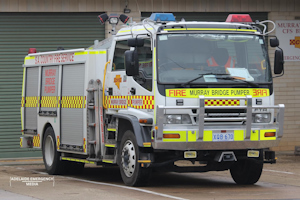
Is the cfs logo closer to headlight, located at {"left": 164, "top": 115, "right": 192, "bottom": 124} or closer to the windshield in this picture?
the windshield

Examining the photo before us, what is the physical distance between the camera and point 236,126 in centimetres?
1195

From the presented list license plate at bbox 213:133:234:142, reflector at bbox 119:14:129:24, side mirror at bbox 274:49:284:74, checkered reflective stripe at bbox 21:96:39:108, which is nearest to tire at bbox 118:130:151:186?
license plate at bbox 213:133:234:142

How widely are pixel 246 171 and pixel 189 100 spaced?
6.93 feet

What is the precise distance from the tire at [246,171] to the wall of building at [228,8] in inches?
303

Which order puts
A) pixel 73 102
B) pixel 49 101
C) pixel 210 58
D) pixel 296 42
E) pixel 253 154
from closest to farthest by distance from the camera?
pixel 210 58 < pixel 253 154 < pixel 73 102 < pixel 49 101 < pixel 296 42

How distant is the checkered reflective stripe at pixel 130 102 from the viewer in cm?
1208

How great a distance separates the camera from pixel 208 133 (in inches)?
464

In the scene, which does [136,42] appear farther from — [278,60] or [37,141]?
[37,141]

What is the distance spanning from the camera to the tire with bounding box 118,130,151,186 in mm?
12180

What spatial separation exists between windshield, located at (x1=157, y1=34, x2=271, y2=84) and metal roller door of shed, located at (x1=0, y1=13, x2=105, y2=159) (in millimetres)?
8374

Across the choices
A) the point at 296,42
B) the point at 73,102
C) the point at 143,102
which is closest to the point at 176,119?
the point at 143,102

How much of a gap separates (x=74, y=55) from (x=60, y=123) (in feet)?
5.00

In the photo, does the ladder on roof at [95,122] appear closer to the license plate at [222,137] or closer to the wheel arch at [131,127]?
the wheel arch at [131,127]

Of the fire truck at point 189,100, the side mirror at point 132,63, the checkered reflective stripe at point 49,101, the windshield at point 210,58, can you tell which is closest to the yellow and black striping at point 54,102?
the checkered reflective stripe at point 49,101
